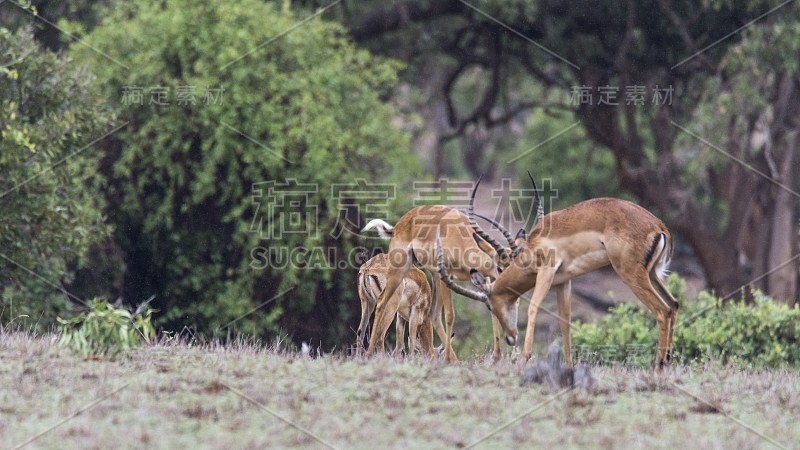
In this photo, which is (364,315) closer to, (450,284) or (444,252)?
(444,252)

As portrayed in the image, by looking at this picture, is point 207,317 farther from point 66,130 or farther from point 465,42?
point 465,42

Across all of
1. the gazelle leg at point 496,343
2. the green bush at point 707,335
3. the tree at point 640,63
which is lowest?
the green bush at point 707,335

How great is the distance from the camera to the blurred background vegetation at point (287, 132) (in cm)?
1283

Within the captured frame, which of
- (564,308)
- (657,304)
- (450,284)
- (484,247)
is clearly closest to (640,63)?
(484,247)

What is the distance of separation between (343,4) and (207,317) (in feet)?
21.7

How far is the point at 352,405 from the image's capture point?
6977 mm

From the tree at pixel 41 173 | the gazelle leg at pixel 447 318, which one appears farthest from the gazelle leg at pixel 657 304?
the tree at pixel 41 173

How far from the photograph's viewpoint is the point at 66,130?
488 inches

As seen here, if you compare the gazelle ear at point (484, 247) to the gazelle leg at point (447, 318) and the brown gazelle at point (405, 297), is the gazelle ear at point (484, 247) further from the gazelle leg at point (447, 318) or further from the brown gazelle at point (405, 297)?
the brown gazelle at point (405, 297)

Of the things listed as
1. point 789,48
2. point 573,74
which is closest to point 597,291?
point 573,74

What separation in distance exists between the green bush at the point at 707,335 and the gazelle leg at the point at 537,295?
223cm

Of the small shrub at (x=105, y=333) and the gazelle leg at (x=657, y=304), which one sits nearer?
the small shrub at (x=105, y=333)

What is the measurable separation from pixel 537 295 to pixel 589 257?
1.83 ft

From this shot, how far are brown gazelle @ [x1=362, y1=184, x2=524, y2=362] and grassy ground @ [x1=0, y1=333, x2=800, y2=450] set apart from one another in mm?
1461
